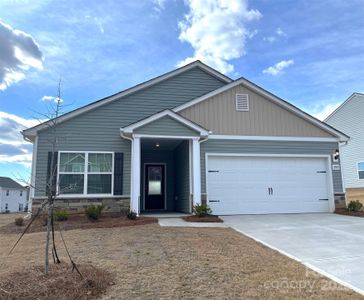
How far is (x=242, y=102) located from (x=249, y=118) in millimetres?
692

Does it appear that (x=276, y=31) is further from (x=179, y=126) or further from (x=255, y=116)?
(x=179, y=126)

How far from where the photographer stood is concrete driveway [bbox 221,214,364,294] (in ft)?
16.6

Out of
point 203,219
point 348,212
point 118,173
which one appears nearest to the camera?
point 203,219

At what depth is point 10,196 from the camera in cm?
4950

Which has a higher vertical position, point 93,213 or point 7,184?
point 7,184

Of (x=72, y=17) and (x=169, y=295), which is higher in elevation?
(x=72, y=17)

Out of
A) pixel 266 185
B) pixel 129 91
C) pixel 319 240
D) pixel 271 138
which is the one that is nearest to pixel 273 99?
pixel 271 138

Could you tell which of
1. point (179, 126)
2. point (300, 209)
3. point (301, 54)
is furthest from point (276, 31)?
point (300, 209)

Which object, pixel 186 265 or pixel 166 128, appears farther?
pixel 166 128

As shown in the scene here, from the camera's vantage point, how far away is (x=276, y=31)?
1434 centimetres

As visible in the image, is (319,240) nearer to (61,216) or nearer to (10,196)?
(61,216)


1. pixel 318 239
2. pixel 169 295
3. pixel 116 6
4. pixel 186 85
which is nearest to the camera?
pixel 169 295

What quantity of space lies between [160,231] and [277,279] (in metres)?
4.08

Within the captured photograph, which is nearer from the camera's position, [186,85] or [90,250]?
[90,250]
